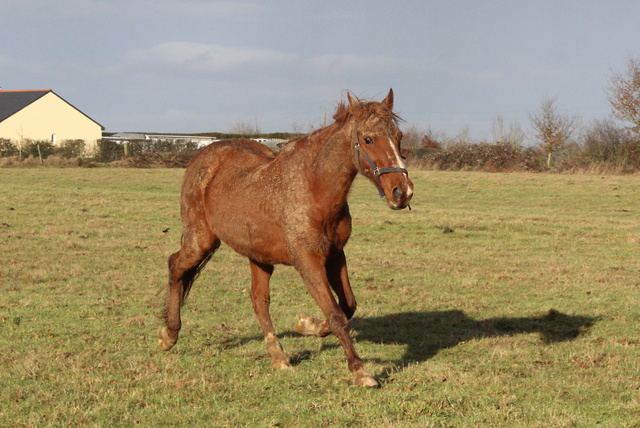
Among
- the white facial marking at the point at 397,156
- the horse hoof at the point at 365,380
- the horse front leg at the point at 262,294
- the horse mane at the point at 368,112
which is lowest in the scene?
the horse hoof at the point at 365,380

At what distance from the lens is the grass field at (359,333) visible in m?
5.71

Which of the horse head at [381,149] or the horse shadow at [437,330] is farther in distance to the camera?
the horse shadow at [437,330]

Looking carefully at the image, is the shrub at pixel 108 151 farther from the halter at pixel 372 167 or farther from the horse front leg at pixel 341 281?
the halter at pixel 372 167

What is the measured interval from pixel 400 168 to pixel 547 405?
2.21 m

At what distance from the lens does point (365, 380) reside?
238 inches

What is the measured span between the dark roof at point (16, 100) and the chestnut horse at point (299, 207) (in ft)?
207

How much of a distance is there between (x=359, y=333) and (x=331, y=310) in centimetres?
255

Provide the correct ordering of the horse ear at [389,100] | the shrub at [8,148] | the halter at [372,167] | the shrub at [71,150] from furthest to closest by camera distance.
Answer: the shrub at [71,150], the shrub at [8,148], the horse ear at [389,100], the halter at [372,167]

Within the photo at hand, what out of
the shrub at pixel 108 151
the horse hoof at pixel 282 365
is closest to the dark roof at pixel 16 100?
the shrub at pixel 108 151

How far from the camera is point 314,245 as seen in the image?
636cm

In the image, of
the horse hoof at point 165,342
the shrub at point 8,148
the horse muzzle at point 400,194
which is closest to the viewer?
the horse muzzle at point 400,194

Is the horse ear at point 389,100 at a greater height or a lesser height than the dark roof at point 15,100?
lesser

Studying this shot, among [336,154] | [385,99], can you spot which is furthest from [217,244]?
[385,99]

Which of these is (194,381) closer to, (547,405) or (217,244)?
(217,244)
